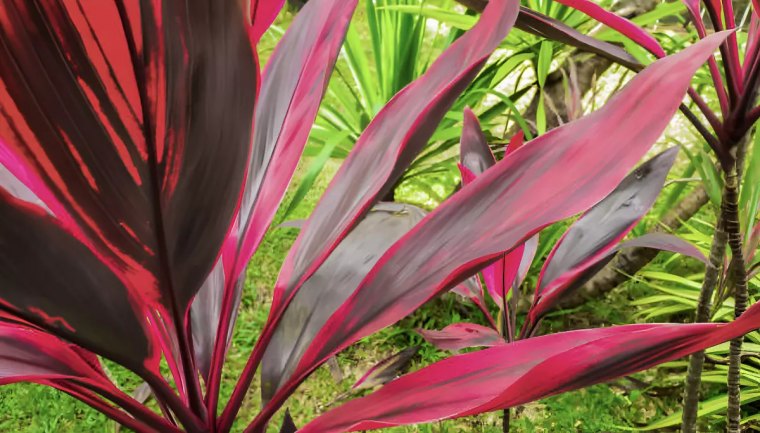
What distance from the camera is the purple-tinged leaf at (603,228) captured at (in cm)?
60

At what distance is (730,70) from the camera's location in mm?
566

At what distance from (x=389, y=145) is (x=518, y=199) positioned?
116 millimetres

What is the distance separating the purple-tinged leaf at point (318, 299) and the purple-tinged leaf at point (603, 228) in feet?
0.56

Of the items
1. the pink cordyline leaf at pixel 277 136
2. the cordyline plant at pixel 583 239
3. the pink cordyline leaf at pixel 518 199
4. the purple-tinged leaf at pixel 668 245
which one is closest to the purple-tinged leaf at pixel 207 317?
the pink cordyline leaf at pixel 277 136

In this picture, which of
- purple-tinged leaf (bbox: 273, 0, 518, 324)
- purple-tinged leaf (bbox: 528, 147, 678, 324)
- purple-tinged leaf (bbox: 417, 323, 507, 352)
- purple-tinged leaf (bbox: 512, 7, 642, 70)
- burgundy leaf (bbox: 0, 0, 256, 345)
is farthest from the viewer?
purple-tinged leaf (bbox: 417, 323, 507, 352)

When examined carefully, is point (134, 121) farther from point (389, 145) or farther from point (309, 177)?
point (309, 177)

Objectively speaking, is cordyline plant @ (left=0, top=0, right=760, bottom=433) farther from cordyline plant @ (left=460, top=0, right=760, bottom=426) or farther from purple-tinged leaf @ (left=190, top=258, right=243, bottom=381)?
cordyline plant @ (left=460, top=0, right=760, bottom=426)

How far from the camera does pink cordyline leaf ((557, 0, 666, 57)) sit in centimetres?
56

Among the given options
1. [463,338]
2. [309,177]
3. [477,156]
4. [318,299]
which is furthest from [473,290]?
[309,177]

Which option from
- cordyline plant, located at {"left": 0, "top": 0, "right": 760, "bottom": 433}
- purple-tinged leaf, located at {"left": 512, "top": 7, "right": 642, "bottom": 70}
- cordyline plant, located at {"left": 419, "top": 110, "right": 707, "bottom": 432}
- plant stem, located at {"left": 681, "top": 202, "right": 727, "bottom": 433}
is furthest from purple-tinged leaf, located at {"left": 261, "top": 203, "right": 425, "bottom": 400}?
plant stem, located at {"left": 681, "top": 202, "right": 727, "bottom": 433}

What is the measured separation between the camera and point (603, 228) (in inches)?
24.2

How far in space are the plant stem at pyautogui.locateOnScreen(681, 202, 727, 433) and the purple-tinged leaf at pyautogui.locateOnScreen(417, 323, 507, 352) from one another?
0.21m

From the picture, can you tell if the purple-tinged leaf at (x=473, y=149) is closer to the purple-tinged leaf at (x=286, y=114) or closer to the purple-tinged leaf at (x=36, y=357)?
the purple-tinged leaf at (x=286, y=114)

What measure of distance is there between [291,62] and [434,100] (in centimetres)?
16
